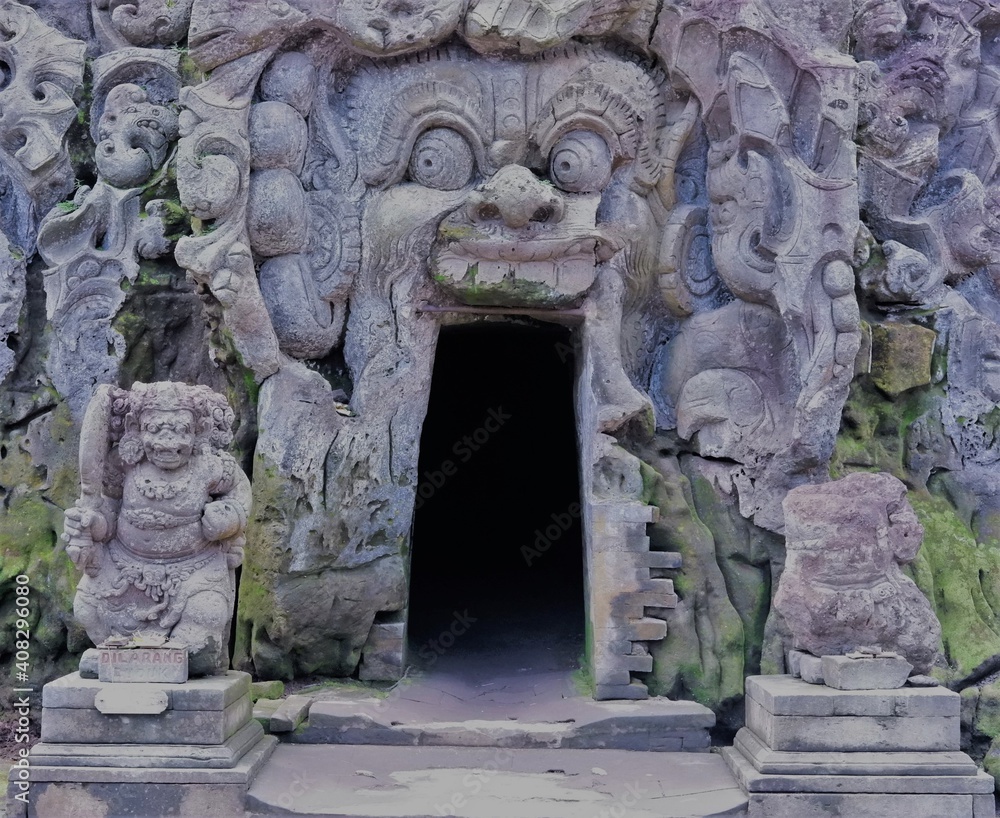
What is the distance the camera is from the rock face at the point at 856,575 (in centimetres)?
561

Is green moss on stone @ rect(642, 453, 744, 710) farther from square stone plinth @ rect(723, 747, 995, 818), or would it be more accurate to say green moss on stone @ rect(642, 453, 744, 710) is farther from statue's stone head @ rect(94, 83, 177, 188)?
statue's stone head @ rect(94, 83, 177, 188)

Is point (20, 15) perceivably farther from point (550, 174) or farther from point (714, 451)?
point (714, 451)

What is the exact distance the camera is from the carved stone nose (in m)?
6.89

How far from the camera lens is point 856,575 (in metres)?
5.67

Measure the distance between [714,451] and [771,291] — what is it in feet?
3.43

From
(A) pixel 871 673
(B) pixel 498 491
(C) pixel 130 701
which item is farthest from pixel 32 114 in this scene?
(A) pixel 871 673

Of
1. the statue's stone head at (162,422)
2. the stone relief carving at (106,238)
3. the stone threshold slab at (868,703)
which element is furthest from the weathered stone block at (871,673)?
the stone relief carving at (106,238)

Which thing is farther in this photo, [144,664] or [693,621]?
[693,621]

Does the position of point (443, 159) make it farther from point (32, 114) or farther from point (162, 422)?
point (32, 114)

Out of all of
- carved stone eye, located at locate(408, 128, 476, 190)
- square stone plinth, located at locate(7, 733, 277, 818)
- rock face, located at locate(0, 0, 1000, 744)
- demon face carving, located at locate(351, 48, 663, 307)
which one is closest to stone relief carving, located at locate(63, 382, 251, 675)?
square stone plinth, located at locate(7, 733, 277, 818)

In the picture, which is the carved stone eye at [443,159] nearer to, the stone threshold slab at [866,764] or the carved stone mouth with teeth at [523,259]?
the carved stone mouth with teeth at [523,259]

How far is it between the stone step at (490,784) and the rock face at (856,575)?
90 cm

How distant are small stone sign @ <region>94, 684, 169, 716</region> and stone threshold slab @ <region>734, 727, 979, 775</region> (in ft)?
9.14

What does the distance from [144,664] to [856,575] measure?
3.41 meters
